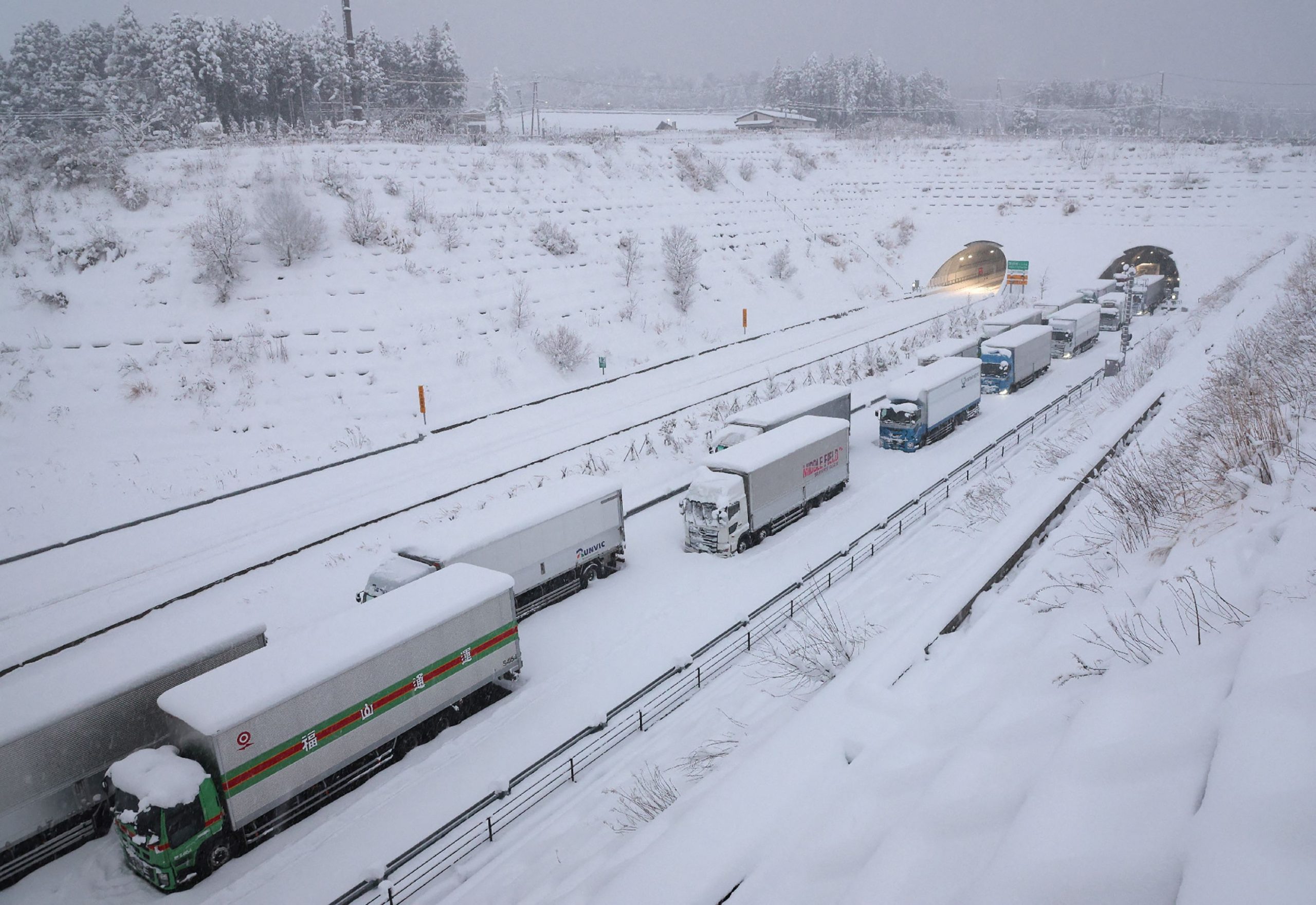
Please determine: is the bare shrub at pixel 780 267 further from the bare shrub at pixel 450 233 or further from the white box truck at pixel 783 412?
the white box truck at pixel 783 412

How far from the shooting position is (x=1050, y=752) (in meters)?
5.87

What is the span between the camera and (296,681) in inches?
508

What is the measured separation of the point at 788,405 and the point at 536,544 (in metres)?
13.2

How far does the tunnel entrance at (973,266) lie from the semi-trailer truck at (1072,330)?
67.4 ft

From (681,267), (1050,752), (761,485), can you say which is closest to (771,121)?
(681,267)

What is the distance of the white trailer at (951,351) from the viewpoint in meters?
38.4

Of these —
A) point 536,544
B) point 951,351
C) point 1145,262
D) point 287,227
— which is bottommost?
point 536,544

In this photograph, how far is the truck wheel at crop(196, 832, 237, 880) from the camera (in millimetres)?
12234

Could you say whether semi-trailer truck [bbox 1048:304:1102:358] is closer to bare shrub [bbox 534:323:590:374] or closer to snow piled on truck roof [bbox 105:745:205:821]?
bare shrub [bbox 534:323:590:374]

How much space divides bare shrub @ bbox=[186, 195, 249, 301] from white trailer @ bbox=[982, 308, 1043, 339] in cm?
3925

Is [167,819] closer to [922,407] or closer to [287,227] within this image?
[922,407]

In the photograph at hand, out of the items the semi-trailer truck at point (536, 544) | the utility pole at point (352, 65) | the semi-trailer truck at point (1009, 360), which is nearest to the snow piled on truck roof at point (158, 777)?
the semi-trailer truck at point (536, 544)

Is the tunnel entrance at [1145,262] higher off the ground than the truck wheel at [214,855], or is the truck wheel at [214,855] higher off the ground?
the tunnel entrance at [1145,262]

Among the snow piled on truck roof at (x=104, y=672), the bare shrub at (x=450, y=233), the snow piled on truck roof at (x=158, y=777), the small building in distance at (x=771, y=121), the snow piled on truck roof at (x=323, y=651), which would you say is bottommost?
the snow piled on truck roof at (x=158, y=777)
